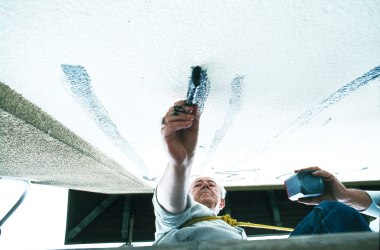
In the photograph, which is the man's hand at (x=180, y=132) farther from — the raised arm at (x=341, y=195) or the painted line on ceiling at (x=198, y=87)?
the raised arm at (x=341, y=195)

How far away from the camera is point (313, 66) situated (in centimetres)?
73

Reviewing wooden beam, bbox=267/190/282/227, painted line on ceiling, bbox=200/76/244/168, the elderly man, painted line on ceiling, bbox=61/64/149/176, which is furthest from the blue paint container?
wooden beam, bbox=267/190/282/227

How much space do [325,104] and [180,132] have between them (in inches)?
23.5

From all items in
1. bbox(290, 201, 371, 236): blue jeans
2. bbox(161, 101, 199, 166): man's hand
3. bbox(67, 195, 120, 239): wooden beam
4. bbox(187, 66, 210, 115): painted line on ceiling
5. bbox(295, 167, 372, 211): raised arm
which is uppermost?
bbox(187, 66, 210, 115): painted line on ceiling

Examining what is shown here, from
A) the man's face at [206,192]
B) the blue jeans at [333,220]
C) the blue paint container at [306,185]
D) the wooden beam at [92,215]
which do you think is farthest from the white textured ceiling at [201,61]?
the wooden beam at [92,215]

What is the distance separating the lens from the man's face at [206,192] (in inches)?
67.3

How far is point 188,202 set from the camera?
119 centimetres

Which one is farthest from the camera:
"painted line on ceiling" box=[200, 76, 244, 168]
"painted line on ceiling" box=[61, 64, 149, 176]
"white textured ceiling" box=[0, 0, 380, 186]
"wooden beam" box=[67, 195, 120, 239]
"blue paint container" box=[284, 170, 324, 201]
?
"wooden beam" box=[67, 195, 120, 239]

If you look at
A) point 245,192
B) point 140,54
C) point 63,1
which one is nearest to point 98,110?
point 140,54

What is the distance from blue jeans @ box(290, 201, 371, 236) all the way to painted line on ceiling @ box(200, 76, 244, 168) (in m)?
Answer: 0.52

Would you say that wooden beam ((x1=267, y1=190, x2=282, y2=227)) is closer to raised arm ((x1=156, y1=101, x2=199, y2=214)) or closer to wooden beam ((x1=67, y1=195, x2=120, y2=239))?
wooden beam ((x1=67, y1=195, x2=120, y2=239))

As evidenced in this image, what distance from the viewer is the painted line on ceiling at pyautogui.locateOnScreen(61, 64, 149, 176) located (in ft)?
2.20

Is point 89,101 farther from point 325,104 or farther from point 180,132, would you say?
point 325,104

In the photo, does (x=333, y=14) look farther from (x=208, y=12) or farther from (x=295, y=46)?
(x=208, y=12)
